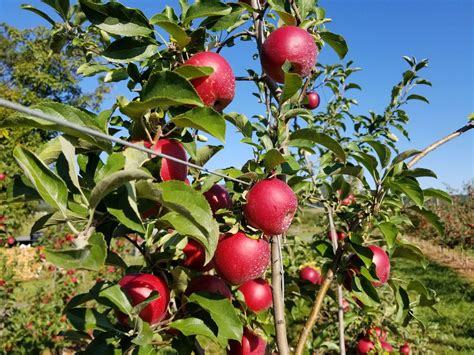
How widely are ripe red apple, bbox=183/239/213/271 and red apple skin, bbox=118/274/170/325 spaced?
7 centimetres

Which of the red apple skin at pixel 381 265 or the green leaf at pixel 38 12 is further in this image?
the red apple skin at pixel 381 265

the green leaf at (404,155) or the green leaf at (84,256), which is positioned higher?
the green leaf at (404,155)

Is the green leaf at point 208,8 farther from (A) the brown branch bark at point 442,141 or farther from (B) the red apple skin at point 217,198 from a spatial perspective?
(A) the brown branch bark at point 442,141

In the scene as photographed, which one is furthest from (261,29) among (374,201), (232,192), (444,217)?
(444,217)

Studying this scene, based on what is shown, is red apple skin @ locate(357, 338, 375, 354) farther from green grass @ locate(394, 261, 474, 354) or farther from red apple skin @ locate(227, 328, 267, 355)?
red apple skin @ locate(227, 328, 267, 355)

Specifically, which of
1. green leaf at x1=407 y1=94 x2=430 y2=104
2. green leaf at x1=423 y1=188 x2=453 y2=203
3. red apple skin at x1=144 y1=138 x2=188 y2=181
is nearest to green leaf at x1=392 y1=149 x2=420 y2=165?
green leaf at x1=423 y1=188 x2=453 y2=203

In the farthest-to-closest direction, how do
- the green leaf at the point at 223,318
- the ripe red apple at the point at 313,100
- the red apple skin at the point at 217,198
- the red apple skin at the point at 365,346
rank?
the red apple skin at the point at 365,346 → the ripe red apple at the point at 313,100 → the red apple skin at the point at 217,198 → the green leaf at the point at 223,318

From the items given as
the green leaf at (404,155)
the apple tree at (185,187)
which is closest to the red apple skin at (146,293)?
the apple tree at (185,187)

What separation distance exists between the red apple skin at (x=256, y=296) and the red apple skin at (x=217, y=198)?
0.26 m

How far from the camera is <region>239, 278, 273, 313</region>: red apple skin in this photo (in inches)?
37.9

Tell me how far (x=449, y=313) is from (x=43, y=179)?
6033mm

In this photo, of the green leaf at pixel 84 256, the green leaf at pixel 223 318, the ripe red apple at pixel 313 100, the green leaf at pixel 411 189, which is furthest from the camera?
the ripe red apple at pixel 313 100

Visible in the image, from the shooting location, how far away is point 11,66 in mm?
16547

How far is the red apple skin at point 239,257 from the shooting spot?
0.78 meters
